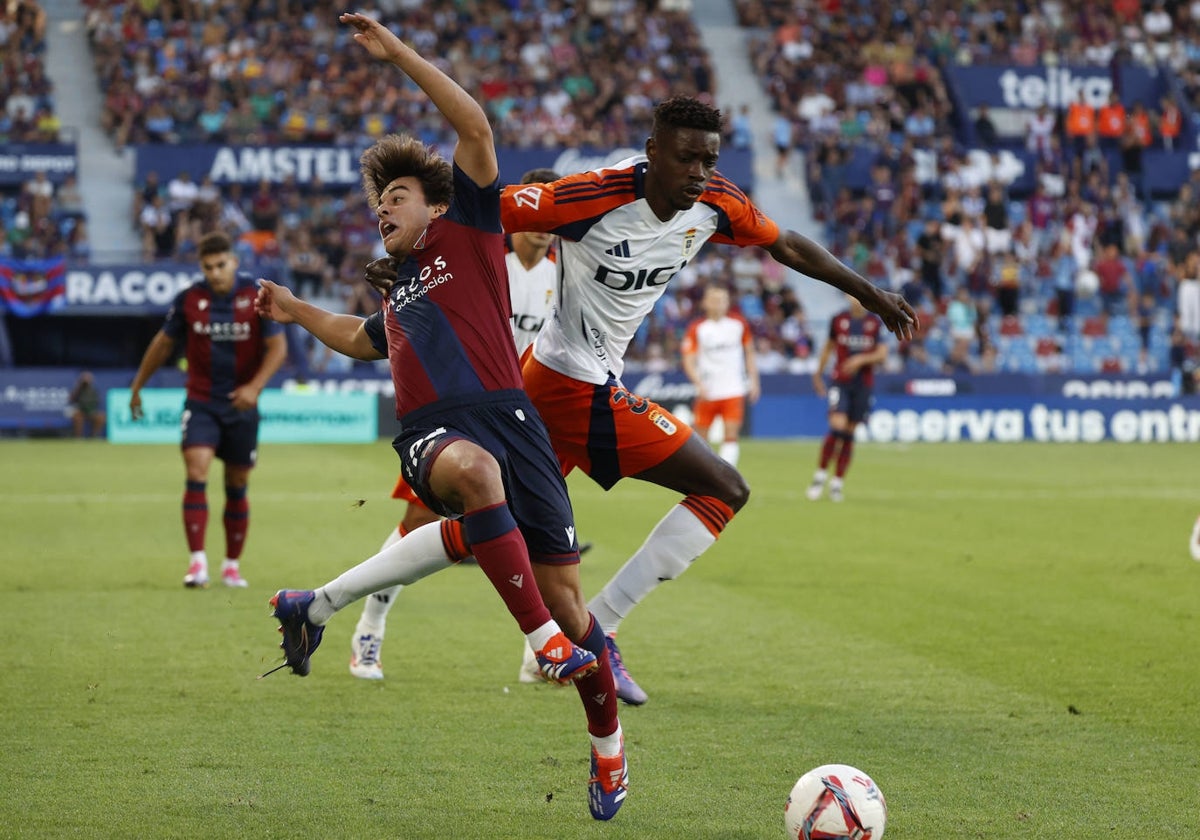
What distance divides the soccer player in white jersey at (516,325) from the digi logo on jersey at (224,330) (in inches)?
103

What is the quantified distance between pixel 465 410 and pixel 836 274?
164cm

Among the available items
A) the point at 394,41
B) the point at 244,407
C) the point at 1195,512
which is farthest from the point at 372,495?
the point at 394,41

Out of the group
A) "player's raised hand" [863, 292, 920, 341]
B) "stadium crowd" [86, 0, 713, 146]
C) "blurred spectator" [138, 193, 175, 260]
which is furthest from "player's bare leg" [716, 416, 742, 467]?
"stadium crowd" [86, 0, 713, 146]

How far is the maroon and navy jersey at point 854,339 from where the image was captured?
1670cm

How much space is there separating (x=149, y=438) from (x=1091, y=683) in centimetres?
1991

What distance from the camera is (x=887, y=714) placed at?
625 cm

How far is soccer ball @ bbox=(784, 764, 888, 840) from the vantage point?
4.32 m

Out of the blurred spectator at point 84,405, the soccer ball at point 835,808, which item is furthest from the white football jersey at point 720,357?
the blurred spectator at point 84,405

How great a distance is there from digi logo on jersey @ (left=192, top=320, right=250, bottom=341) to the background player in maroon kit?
8048mm

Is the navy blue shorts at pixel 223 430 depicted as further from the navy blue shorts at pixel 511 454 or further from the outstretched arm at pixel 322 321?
the navy blue shorts at pixel 511 454

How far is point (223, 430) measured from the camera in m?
10.1

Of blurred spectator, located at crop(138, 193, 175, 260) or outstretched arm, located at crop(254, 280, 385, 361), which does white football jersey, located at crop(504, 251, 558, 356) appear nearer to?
outstretched arm, located at crop(254, 280, 385, 361)

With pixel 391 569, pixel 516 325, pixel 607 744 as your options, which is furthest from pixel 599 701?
pixel 516 325

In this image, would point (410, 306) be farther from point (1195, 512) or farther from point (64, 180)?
point (64, 180)
